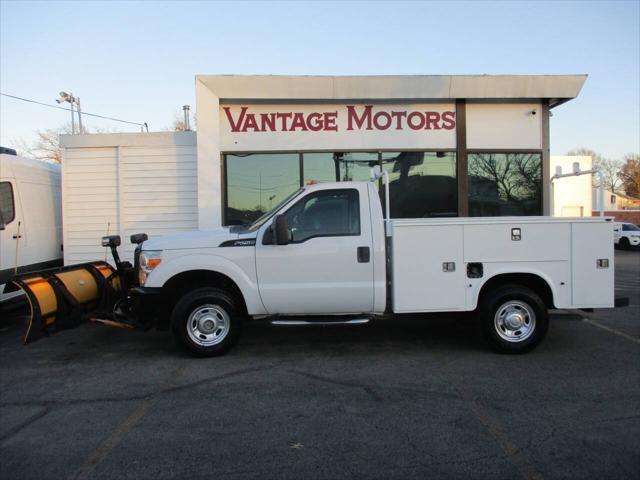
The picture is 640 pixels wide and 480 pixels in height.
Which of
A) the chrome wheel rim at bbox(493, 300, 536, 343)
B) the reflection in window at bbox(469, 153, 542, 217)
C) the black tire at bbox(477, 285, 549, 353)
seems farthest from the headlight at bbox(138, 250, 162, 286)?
the reflection in window at bbox(469, 153, 542, 217)

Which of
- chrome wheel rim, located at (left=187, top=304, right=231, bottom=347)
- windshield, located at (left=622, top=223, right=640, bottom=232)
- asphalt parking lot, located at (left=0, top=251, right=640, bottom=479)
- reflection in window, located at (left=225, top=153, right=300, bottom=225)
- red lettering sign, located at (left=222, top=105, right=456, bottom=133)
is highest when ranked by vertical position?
red lettering sign, located at (left=222, top=105, right=456, bottom=133)

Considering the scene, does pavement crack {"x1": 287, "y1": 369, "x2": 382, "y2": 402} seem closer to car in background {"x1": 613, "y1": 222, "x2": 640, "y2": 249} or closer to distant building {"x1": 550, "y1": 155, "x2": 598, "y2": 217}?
car in background {"x1": 613, "y1": 222, "x2": 640, "y2": 249}

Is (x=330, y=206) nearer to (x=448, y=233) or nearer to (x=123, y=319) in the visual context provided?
(x=448, y=233)

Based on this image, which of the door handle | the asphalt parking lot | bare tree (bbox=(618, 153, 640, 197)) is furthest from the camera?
bare tree (bbox=(618, 153, 640, 197))

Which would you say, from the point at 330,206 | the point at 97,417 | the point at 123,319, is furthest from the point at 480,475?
the point at 123,319

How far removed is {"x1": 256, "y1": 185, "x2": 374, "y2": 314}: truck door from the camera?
616 cm

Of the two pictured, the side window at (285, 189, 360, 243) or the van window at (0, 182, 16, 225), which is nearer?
the side window at (285, 189, 360, 243)

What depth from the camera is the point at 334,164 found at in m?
10.9

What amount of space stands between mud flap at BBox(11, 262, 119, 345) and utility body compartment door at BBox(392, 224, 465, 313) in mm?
4011

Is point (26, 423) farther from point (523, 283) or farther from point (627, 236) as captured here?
point (627, 236)

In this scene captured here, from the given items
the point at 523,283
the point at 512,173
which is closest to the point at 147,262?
the point at 523,283

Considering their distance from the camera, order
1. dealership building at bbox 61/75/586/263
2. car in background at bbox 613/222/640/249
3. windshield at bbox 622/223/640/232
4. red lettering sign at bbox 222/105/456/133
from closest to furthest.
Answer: dealership building at bbox 61/75/586/263 < red lettering sign at bbox 222/105/456/133 < car in background at bbox 613/222/640/249 < windshield at bbox 622/223/640/232

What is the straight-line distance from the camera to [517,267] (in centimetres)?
619

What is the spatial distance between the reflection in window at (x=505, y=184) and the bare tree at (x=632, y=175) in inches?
2424
